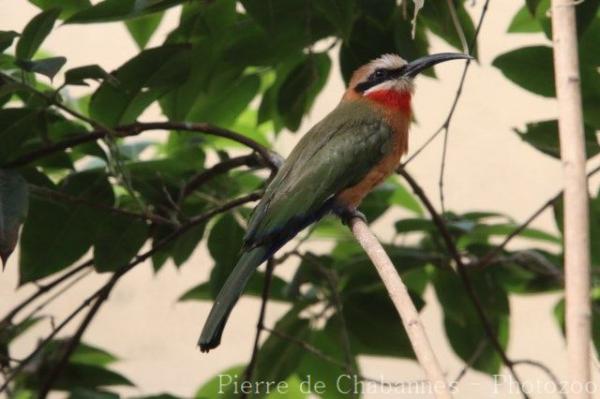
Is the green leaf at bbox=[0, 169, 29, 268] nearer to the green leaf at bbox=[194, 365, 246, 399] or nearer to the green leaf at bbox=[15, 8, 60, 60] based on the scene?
the green leaf at bbox=[15, 8, 60, 60]

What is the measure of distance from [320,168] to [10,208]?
620 mm

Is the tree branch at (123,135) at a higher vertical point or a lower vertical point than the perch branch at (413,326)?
higher

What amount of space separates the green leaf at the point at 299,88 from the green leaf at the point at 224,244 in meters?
0.22

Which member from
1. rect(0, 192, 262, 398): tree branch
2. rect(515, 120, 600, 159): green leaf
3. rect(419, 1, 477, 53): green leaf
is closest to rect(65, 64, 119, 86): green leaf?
rect(0, 192, 262, 398): tree branch

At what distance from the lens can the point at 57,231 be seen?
5.86 feet

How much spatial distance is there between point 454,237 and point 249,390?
0.53 metres

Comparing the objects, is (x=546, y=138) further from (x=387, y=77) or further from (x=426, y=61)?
(x=387, y=77)

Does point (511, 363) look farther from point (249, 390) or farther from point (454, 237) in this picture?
point (249, 390)

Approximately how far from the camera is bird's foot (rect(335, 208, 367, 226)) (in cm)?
181

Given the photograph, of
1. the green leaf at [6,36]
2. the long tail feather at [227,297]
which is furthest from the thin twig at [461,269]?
the green leaf at [6,36]

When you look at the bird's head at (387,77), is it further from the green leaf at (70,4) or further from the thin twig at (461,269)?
the green leaf at (70,4)

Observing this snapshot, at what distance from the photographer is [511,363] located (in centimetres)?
183

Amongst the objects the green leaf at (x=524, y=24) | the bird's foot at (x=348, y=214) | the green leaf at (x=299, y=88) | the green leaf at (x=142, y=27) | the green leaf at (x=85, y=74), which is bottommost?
the bird's foot at (x=348, y=214)

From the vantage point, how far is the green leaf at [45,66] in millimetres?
1445
